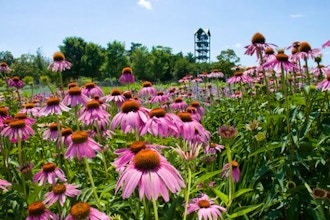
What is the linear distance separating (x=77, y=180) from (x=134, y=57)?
4921 centimetres

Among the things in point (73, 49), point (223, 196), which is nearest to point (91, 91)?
point (223, 196)

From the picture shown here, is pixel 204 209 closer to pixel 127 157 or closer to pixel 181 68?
pixel 127 157

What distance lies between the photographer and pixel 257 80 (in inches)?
195

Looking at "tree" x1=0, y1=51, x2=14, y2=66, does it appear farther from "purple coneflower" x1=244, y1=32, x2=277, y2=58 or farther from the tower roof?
the tower roof

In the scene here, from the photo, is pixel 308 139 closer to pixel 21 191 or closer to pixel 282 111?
pixel 282 111

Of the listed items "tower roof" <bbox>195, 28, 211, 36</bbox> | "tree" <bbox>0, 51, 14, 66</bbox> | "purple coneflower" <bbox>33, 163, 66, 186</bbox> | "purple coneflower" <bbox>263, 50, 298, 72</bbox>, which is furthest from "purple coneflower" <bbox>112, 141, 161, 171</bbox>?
"tower roof" <bbox>195, 28, 211, 36</bbox>

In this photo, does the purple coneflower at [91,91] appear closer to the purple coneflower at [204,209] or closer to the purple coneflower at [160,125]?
the purple coneflower at [160,125]

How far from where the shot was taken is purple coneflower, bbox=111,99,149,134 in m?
1.50

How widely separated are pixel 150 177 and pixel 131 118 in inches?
22.6

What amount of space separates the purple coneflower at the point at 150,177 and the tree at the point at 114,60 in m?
46.0

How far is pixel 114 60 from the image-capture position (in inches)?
1874

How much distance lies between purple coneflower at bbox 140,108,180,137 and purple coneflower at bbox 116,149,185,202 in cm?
32

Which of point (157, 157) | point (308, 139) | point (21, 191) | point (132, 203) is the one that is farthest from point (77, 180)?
point (308, 139)

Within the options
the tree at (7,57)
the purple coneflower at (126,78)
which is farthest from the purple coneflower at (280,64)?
the tree at (7,57)
